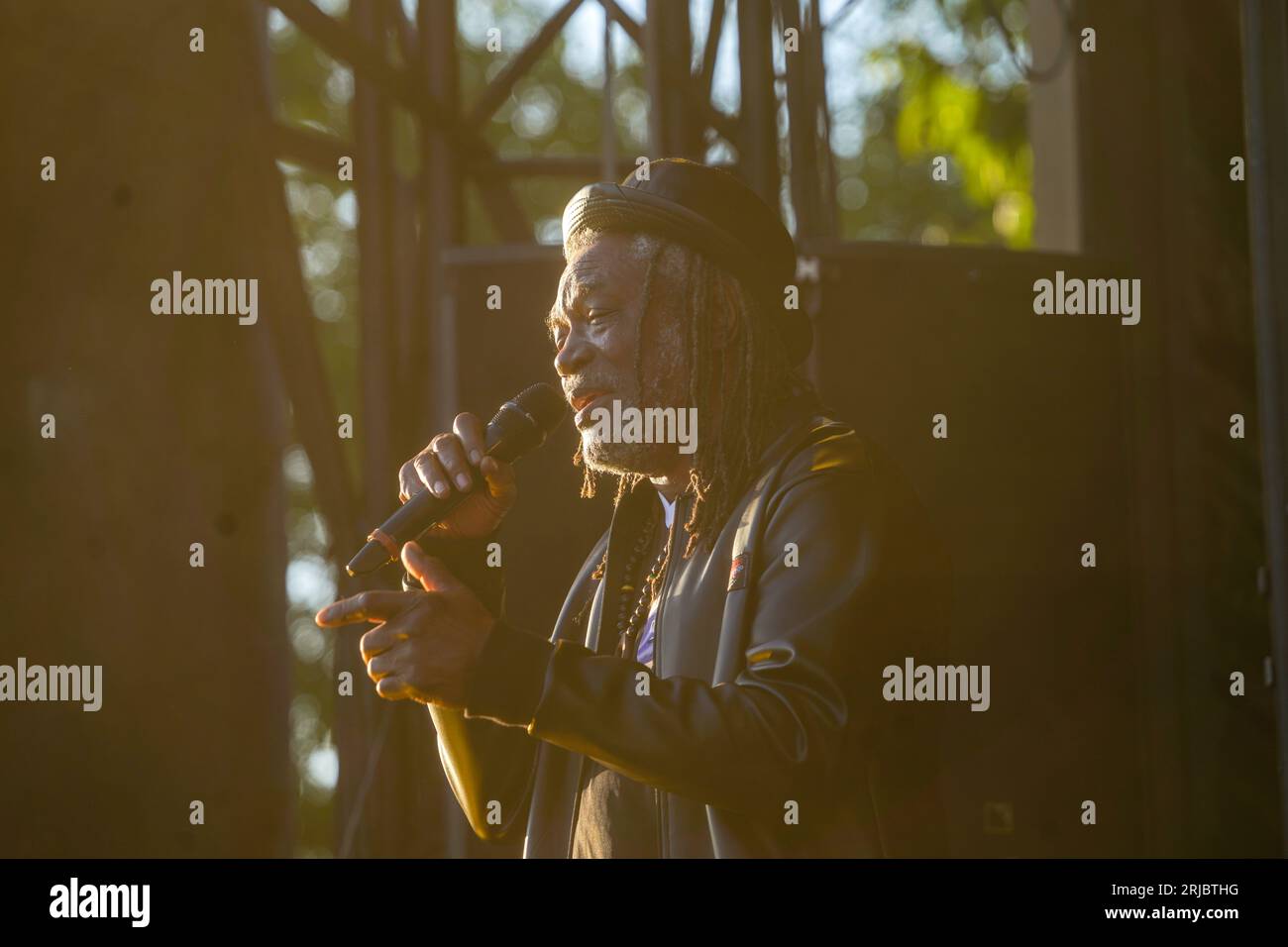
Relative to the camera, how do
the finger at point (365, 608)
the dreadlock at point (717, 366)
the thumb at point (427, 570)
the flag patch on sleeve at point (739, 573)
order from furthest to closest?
the dreadlock at point (717, 366)
the flag patch on sleeve at point (739, 573)
the thumb at point (427, 570)
the finger at point (365, 608)

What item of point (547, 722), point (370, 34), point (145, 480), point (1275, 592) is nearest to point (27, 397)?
point (145, 480)

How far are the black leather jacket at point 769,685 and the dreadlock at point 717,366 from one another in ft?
0.18

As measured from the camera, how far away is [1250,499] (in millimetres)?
3781

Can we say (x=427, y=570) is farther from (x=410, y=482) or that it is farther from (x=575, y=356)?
(x=575, y=356)

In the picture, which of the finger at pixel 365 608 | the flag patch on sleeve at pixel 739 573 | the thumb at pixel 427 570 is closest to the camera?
the finger at pixel 365 608

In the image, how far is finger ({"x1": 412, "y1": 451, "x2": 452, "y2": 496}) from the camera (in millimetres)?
2350

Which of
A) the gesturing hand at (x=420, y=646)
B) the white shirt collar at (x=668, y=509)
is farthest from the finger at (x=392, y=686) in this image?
the white shirt collar at (x=668, y=509)

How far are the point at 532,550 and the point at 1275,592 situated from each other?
5.31 ft

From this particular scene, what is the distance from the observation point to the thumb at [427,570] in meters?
2.18

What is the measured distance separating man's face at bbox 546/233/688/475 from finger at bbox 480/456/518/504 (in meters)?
0.16

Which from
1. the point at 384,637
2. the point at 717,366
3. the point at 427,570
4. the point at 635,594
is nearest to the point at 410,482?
the point at 427,570

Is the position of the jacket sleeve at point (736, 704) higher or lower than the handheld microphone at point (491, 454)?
lower

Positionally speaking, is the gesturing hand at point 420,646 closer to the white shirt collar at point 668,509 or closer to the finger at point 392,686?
the finger at point 392,686

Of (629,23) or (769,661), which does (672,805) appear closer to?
(769,661)
